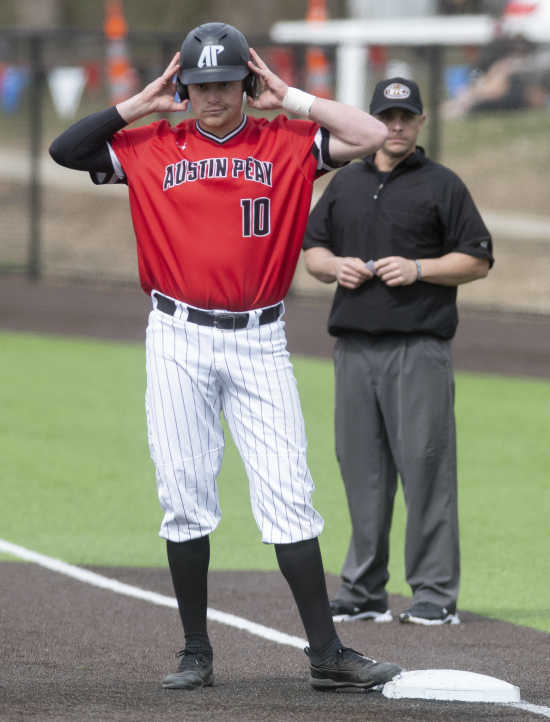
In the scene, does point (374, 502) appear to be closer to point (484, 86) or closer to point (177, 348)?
point (177, 348)

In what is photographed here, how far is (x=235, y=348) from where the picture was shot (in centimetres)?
530

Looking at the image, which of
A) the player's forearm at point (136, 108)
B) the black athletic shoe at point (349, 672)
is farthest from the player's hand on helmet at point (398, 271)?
the black athletic shoe at point (349, 672)

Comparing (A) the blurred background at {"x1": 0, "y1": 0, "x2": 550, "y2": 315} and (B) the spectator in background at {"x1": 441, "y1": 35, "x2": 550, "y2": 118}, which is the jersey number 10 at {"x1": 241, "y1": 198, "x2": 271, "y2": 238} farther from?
(B) the spectator in background at {"x1": 441, "y1": 35, "x2": 550, "y2": 118}

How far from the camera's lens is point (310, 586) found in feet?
17.5

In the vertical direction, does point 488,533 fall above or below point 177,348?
below

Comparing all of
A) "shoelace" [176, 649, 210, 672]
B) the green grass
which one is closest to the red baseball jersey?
"shoelace" [176, 649, 210, 672]

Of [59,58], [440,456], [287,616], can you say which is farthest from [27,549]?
[59,58]

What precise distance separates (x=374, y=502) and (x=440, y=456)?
346 mm

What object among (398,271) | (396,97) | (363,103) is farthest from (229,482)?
(363,103)

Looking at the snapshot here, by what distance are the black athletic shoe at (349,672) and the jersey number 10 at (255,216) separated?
144 cm

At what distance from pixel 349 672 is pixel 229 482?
182 inches

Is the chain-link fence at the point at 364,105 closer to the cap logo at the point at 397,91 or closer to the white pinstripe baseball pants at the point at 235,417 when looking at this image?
the cap logo at the point at 397,91

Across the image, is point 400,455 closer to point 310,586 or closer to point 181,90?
point 310,586

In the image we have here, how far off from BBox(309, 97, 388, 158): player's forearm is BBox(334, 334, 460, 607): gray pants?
1.48 m
